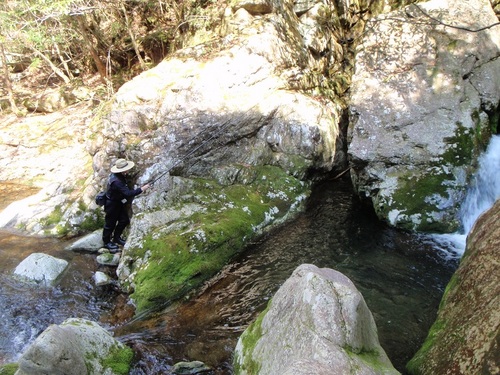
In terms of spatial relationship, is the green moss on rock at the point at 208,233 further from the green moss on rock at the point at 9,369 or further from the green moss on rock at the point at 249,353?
the green moss on rock at the point at 249,353

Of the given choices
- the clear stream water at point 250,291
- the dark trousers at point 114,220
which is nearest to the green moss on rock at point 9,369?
the clear stream water at point 250,291

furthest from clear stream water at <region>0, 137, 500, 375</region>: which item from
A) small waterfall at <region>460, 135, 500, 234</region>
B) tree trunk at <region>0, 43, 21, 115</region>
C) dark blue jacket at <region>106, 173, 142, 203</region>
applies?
tree trunk at <region>0, 43, 21, 115</region>

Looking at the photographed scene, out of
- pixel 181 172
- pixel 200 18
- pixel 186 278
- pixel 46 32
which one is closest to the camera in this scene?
pixel 186 278

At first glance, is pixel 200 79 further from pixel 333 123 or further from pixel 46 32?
pixel 46 32

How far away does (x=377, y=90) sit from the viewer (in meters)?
10.5

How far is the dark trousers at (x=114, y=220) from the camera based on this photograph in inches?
364

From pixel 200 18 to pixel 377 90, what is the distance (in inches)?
239

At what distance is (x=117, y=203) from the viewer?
9242 millimetres

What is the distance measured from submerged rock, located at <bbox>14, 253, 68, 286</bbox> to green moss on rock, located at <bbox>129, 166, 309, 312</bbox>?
1832mm

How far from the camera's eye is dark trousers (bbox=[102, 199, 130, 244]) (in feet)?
30.4

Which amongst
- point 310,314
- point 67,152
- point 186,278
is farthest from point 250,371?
point 67,152

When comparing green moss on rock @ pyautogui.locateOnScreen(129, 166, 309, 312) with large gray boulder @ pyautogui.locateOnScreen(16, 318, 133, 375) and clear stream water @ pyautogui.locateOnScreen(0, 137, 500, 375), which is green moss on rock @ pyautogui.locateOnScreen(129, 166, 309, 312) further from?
large gray boulder @ pyautogui.locateOnScreen(16, 318, 133, 375)

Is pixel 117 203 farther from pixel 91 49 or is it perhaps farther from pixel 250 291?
pixel 91 49

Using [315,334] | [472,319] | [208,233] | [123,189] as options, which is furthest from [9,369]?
[472,319]
